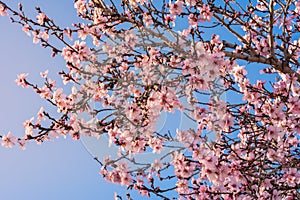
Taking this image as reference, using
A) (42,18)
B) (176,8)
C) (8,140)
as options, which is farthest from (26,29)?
(176,8)

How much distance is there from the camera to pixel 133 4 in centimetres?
589

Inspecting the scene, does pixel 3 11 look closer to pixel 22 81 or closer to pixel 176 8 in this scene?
pixel 22 81

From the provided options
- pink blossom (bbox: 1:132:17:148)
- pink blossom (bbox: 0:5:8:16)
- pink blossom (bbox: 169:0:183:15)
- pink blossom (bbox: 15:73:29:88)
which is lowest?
pink blossom (bbox: 1:132:17:148)

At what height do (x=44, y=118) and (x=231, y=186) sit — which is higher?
(x=44, y=118)

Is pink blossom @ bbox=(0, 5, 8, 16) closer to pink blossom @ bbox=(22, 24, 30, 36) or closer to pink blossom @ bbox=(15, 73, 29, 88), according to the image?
pink blossom @ bbox=(22, 24, 30, 36)

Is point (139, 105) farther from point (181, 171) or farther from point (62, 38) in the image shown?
point (62, 38)

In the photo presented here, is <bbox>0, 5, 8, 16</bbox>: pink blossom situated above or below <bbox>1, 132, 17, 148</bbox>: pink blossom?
above

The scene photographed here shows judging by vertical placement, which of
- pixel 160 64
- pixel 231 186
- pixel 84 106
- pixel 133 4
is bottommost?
pixel 231 186

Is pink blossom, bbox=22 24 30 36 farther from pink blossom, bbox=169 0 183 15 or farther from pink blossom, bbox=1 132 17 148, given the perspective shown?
pink blossom, bbox=169 0 183 15

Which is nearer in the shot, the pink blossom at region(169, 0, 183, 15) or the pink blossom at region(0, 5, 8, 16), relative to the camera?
the pink blossom at region(169, 0, 183, 15)

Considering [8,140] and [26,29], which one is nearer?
[8,140]

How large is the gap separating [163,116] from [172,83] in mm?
493

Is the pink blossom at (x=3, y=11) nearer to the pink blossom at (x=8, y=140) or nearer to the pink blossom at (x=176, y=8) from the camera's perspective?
the pink blossom at (x=8, y=140)

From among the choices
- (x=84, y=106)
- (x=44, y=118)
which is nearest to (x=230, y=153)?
(x=84, y=106)
